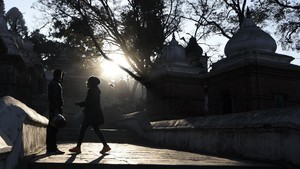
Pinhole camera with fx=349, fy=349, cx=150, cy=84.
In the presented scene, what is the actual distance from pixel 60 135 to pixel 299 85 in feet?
27.5

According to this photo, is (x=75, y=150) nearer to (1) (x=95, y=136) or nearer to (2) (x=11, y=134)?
(2) (x=11, y=134)

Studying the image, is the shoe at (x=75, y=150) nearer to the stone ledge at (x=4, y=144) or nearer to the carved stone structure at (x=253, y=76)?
the stone ledge at (x=4, y=144)

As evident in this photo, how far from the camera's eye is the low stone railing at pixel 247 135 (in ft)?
17.3

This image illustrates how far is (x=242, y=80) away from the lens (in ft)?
33.8

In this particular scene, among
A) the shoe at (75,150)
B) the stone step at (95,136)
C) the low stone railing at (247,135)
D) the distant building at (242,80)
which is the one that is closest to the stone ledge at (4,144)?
the shoe at (75,150)

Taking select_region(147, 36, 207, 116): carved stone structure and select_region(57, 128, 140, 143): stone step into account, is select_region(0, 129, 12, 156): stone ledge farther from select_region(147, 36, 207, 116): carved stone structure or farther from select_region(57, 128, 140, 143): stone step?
select_region(147, 36, 207, 116): carved stone structure

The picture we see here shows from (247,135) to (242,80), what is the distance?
14.2ft

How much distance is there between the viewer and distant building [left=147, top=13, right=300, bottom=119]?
1012 centimetres

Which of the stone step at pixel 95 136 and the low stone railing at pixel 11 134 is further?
the stone step at pixel 95 136

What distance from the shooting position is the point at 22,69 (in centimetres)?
1595

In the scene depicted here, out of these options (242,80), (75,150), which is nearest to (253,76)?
(242,80)

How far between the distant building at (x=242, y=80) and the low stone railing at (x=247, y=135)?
7.74 feet

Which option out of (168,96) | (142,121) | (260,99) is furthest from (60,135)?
(260,99)

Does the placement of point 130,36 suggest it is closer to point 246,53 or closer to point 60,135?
point 60,135
